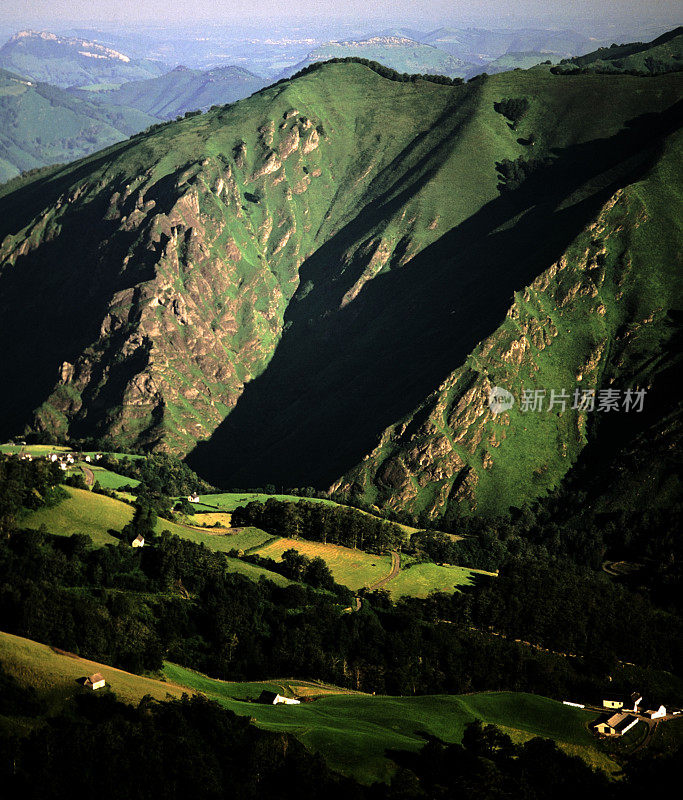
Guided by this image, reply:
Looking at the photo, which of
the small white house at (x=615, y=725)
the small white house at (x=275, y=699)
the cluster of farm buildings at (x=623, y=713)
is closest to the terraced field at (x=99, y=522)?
the small white house at (x=275, y=699)

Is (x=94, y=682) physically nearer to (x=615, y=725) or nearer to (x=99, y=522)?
(x=615, y=725)

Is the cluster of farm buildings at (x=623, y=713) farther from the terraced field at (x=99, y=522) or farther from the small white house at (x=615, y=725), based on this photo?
the terraced field at (x=99, y=522)

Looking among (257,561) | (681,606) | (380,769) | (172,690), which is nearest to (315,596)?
(257,561)

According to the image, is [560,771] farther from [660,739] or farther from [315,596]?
[315,596]

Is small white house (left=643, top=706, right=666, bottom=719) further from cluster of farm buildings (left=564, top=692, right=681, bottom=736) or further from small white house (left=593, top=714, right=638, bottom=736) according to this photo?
small white house (left=593, top=714, right=638, bottom=736)

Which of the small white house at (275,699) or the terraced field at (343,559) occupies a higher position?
the small white house at (275,699)

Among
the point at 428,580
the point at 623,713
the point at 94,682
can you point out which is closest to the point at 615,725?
the point at 623,713
